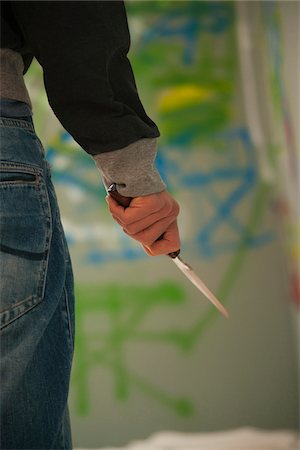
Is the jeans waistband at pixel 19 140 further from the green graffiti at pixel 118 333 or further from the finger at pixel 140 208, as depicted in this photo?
the green graffiti at pixel 118 333

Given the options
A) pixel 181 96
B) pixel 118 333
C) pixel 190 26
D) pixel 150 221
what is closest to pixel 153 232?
pixel 150 221

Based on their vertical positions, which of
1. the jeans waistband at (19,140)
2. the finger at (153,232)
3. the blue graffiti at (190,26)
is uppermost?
the jeans waistband at (19,140)

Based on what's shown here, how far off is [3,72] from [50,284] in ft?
0.96

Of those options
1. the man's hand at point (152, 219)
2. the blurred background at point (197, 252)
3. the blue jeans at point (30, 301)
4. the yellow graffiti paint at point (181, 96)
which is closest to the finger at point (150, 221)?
the man's hand at point (152, 219)

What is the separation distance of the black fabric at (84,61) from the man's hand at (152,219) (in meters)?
0.10

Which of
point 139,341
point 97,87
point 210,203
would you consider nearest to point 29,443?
point 97,87

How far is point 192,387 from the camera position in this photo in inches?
94.9

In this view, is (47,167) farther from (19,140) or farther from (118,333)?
(118,333)

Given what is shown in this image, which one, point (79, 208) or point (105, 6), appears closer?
point (105, 6)

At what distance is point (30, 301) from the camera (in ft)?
2.52

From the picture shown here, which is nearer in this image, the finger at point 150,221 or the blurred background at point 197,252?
the finger at point 150,221

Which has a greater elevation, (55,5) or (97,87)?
(55,5)

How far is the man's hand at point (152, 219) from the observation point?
87cm

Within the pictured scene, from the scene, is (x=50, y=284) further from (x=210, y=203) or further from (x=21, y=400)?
(x=210, y=203)
